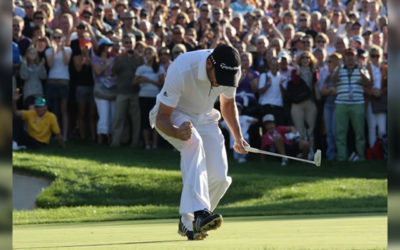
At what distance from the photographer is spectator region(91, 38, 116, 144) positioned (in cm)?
1753

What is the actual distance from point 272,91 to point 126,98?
3146mm

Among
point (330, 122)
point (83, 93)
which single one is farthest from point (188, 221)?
point (83, 93)

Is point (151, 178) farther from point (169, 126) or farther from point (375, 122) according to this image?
point (169, 126)

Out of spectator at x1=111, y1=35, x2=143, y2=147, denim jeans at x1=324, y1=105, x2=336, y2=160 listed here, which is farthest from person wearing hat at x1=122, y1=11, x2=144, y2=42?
denim jeans at x1=324, y1=105, x2=336, y2=160

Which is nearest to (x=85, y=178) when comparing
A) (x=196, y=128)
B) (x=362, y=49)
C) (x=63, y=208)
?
(x=63, y=208)

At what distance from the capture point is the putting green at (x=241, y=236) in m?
6.61

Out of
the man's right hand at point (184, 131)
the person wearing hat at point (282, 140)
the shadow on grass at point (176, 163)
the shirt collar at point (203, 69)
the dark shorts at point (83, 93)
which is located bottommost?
the shadow on grass at point (176, 163)

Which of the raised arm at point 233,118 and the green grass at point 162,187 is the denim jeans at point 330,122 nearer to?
the green grass at point 162,187

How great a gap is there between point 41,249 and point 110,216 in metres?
5.73

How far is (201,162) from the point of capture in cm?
725

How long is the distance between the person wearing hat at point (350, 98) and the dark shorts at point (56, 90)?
219 inches

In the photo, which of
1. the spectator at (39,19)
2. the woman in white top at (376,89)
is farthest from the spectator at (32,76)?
the woman in white top at (376,89)

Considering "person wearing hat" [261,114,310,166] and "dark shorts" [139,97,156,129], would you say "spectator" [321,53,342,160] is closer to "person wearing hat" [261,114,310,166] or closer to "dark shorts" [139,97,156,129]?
"person wearing hat" [261,114,310,166]

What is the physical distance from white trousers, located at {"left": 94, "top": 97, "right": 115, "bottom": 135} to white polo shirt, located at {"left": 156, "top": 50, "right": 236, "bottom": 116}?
10.6 meters
